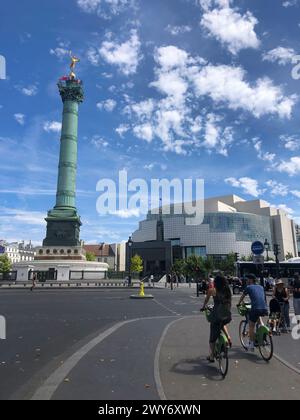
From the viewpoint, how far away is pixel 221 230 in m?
120

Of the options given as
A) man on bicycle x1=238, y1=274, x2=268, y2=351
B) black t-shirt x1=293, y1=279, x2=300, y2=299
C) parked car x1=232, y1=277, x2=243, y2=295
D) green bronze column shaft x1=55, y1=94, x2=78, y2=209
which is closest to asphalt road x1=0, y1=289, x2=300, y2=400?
man on bicycle x1=238, y1=274, x2=268, y2=351

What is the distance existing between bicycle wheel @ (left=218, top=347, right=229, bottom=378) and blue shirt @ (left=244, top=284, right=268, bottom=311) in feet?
5.87

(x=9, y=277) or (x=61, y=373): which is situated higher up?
(x=9, y=277)

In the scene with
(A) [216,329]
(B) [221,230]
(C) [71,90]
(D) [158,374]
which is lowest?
(D) [158,374]

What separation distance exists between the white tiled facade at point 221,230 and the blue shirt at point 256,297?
368 feet

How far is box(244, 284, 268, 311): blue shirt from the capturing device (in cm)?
773

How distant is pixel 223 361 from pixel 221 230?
117 m

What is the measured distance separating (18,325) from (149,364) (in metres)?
7.07

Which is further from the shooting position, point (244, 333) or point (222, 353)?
point (244, 333)

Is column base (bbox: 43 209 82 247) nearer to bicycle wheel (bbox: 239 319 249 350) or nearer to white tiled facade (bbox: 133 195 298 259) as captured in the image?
white tiled facade (bbox: 133 195 298 259)

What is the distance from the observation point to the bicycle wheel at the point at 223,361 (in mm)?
6004

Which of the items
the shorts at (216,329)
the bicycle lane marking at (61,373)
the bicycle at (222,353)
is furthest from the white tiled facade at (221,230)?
the bicycle at (222,353)

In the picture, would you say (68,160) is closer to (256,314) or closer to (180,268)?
(180,268)

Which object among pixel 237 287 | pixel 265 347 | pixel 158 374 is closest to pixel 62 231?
pixel 237 287
